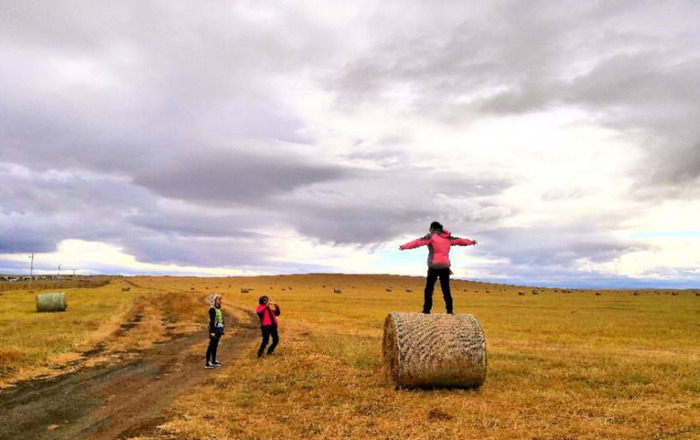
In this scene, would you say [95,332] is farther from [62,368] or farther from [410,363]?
[410,363]

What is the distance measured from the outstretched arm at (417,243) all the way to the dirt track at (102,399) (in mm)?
6337

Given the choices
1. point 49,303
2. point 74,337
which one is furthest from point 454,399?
point 49,303

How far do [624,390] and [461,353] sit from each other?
4.03m

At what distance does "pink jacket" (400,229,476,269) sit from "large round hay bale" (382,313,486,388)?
177 centimetres

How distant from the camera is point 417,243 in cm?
1355

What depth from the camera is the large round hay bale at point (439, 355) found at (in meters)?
11.9

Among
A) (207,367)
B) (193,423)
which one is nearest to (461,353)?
(193,423)

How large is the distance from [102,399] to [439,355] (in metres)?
7.50

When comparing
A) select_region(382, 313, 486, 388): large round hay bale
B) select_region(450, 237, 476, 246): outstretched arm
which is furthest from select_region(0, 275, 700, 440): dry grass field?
select_region(450, 237, 476, 246): outstretched arm

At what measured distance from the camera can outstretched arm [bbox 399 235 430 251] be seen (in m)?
13.3

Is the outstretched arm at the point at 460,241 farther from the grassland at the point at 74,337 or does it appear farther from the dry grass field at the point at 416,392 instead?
the grassland at the point at 74,337

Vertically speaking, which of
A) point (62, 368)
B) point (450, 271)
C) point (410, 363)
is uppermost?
point (450, 271)

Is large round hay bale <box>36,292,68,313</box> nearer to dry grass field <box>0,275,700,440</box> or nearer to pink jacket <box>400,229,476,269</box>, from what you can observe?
dry grass field <box>0,275,700,440</box>

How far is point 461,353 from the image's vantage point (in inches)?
469
